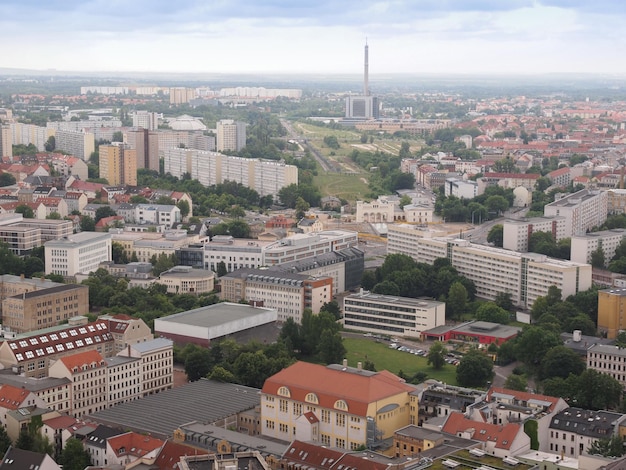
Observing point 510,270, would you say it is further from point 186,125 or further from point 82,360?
point 186,125

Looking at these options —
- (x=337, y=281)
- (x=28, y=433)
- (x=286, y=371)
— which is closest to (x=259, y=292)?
(x=337, y=281)

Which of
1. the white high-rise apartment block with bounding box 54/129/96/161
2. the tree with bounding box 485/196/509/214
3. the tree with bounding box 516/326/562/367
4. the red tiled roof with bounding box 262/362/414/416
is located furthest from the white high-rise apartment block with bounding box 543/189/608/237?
the white high-rise apartment block with bounding box 54/129/96/161

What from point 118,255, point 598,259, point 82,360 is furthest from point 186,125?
point 82,360

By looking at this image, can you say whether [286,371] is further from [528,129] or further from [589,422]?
[528,129]

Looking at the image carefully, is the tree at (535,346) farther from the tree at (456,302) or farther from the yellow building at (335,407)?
the yellow building at (335,407)

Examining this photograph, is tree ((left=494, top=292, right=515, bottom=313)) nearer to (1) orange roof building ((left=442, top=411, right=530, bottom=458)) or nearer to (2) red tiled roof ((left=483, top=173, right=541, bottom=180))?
(1) orange roof building ((left=442, top=411, right=530, bottom=458))

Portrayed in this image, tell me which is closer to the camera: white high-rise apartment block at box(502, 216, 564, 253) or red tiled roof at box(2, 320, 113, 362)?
red tiled roof at box(2, 320, 113, 362)

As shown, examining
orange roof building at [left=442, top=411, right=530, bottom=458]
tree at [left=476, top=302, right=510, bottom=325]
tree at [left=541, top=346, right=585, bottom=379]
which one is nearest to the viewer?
orange roof building at [left=442, top=411, right=530, bottom=458]
